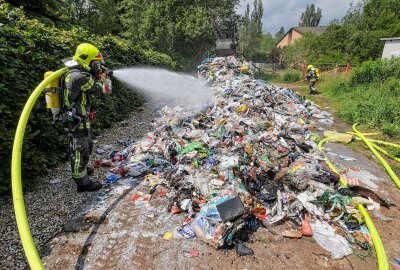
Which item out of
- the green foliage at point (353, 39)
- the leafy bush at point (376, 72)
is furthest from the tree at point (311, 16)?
the leafy bush at point (376, 72)

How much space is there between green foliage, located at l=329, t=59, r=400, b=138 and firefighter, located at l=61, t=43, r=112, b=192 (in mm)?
7622

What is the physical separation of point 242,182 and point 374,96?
27.9 ft

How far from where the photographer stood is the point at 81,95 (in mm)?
3490

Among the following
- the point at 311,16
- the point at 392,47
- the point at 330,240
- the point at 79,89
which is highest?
the point at 311,16

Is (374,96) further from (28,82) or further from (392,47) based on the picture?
(392,47)

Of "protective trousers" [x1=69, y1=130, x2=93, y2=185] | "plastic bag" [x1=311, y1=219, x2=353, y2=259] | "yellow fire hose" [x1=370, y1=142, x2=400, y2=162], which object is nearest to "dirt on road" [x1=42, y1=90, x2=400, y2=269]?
"plastic bag" [x1=311, y1=219, x2=353, y2=259]

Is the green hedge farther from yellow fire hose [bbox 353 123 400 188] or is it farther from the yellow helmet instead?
yellow fire hose [bbox 353 123 400 188]

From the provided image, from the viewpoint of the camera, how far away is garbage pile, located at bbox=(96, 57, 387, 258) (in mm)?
3041

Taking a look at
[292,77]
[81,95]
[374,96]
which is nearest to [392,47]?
[292,77]

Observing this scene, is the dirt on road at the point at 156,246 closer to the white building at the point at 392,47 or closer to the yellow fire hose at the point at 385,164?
the yellow fire hose at the point at 385,164

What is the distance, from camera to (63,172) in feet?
14.2

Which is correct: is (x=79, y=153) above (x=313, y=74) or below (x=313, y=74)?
below

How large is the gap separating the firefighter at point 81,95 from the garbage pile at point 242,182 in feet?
2.69

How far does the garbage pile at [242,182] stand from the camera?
3.04 meters
